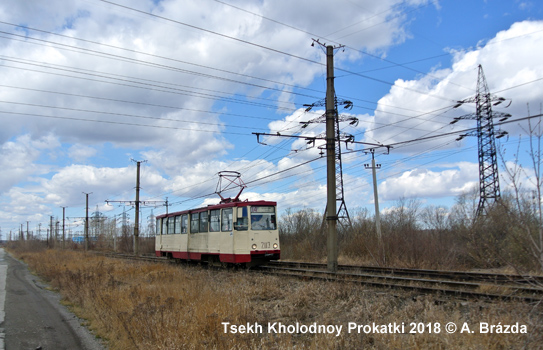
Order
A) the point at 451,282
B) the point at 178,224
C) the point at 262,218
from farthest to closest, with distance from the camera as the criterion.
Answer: the point at 178,224, the point at 262,218, the point at 451,282

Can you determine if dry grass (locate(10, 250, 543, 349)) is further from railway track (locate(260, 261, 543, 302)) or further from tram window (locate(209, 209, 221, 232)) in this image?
tram window (locate(209, 209, 221, 232))

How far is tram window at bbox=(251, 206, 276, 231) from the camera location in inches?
723

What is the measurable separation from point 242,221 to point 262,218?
1030 mm

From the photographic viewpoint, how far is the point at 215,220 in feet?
65.0

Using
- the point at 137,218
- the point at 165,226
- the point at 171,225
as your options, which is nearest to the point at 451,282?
the point at 171,225

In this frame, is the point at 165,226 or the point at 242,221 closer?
the point at 242,221

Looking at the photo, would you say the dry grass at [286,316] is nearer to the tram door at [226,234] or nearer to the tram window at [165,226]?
the tram door at [226,234]

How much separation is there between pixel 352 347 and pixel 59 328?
23.8ft

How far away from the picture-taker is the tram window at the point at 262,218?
18.4 meters

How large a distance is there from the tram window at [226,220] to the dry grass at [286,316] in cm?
599

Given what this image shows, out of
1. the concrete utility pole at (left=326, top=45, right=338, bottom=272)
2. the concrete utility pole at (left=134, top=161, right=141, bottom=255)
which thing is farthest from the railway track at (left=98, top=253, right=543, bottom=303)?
the concrete utility pole at (left=134, top=161, right=141, bottom=255)

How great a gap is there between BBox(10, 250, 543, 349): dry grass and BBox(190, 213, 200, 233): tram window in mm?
9341

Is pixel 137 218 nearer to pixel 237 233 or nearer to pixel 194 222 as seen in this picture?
pixel 194 222

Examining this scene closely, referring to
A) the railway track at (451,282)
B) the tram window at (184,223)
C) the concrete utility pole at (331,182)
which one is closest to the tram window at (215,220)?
the tram window at (184,223)
